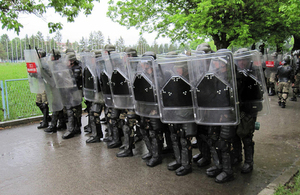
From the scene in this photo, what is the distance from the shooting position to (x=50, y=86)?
622cm

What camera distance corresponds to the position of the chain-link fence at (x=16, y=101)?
25.1ft

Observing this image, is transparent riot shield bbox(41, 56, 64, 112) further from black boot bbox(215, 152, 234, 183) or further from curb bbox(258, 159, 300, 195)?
curb bbox(258, 159, 300, 195)

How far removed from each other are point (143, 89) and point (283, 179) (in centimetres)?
229

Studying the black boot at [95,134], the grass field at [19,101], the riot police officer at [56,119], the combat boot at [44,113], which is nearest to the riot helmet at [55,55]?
the riot police officer at [56,119]

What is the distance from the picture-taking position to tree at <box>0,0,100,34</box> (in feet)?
19.5

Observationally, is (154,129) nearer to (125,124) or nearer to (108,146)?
(125,124)

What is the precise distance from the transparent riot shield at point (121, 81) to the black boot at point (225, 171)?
71.0 inches

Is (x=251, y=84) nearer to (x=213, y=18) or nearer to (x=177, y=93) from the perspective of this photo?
(x=177, y=93)

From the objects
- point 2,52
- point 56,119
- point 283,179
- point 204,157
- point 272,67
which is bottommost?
point 283,179

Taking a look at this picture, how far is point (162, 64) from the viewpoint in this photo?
3.61 meters

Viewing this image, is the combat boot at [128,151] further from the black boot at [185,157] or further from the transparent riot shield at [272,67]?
the transparent riot shield at [272,67]

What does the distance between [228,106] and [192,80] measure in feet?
1.87

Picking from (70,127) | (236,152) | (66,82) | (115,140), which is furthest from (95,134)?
(236,152)

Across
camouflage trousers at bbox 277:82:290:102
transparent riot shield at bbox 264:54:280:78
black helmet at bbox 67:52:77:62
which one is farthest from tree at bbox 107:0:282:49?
black helmet at bbox 67:52:77:62
